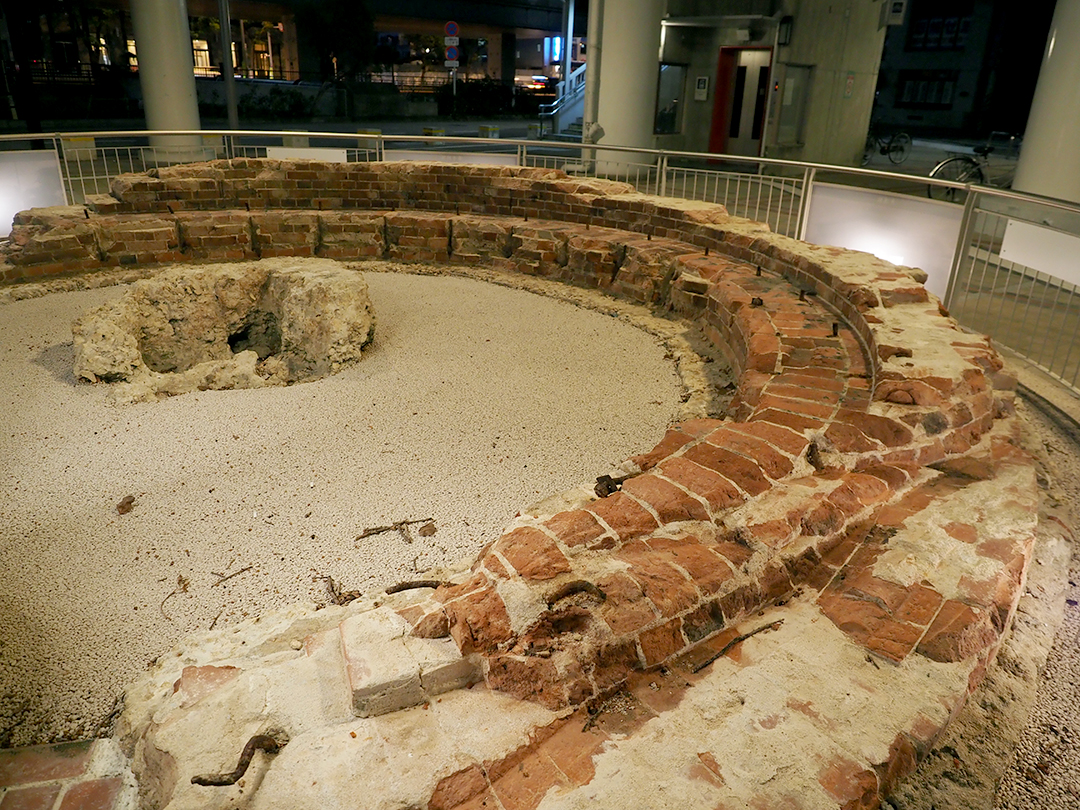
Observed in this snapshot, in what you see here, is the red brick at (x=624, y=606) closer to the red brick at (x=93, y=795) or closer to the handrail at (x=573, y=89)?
the red brick at (x=93, y=795)

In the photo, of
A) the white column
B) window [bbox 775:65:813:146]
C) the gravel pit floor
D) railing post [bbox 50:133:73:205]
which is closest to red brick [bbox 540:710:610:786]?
the gravel pit floor

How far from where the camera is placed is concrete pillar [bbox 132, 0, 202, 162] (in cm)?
1338

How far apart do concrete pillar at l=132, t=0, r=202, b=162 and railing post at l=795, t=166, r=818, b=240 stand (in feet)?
34.5

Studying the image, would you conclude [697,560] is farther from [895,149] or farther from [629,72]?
[895,149]

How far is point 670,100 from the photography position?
51.5 feet

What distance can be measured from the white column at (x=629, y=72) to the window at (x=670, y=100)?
2007mm

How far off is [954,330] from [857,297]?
68 cm

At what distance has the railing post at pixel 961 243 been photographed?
604 cm

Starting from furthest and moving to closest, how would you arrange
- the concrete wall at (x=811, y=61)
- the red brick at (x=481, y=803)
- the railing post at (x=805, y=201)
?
the concrete wall at (x=811, y=61), the railing post at (x=805, y=201), the red brick at (x=481, y=803)

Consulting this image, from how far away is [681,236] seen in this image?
7773 millimetres

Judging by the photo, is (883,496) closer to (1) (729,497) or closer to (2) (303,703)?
(1) (729,497)

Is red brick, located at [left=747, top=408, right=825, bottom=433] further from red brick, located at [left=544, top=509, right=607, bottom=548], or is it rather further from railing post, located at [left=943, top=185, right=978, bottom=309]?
railing post, located at [left=943, top=185, right=978, bottom=309]

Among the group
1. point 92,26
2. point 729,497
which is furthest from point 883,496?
point 92,26

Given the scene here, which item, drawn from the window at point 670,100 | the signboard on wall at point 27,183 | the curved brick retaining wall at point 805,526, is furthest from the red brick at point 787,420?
the window at point 670,100
